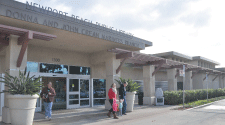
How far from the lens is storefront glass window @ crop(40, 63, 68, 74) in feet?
39.4

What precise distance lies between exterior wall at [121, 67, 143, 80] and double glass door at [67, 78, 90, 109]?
4.32m

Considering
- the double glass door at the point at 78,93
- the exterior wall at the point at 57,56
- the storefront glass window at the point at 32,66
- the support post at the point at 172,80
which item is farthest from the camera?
the support post at the point at 172,80

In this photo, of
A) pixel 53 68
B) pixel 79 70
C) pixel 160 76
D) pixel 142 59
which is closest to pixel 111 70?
pixel 79 70

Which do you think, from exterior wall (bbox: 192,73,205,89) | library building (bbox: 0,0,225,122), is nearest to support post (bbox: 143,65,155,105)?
library building (bbox: 0,0,225,122)

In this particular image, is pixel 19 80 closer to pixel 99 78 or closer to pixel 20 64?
pixel 20 64

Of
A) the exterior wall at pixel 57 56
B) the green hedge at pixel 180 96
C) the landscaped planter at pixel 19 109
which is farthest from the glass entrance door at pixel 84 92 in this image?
the landscaped planter at pixel 19 109

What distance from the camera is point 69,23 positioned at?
901 cm

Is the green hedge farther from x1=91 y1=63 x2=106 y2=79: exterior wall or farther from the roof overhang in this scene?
x1=91 y1=63 x2=106 y2=79: exterior wall

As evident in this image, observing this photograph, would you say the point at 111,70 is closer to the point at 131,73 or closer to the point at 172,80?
the point at 131,73

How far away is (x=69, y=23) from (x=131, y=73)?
10.7m

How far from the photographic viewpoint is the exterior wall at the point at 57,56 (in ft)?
37.9

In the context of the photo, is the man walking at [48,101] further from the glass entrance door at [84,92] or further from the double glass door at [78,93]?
the glass entrance door at [84,92]

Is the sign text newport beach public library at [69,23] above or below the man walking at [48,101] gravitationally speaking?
above

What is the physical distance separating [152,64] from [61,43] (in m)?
7.58
